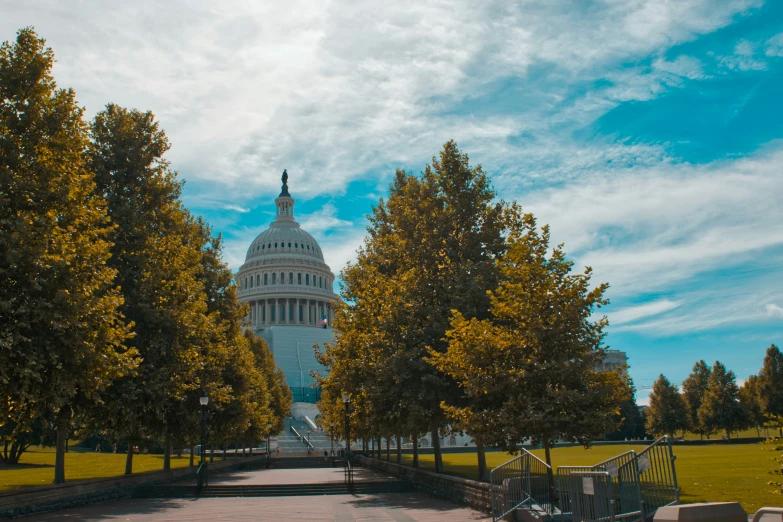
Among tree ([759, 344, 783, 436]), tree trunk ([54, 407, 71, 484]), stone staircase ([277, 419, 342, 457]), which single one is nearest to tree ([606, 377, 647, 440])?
tree ([759, 344, 783, 436])

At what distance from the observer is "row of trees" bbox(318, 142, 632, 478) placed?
18547mm

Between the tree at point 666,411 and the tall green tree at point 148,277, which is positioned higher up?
the tall green tree at point 148,277

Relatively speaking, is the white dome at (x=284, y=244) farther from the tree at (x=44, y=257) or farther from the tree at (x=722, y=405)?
the tree at (x=44, y=257)

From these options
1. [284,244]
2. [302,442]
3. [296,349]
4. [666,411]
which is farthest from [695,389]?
[284,244]

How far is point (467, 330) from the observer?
20000 millimetres

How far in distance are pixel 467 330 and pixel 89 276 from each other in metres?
10.6

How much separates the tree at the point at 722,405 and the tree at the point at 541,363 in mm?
71923

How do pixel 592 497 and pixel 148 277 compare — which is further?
pixel 148 277

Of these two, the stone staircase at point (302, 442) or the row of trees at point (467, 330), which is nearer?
the row of trees at point (467, 330)

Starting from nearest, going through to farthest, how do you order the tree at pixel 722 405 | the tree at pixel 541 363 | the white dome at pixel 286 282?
the tree at pixel 541 363, the tree at pixel 722 405, the white dome at pixel 286 282

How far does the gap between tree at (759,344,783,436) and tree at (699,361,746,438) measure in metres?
2.90

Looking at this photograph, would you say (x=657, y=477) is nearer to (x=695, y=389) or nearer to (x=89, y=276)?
(x=89, y=276)

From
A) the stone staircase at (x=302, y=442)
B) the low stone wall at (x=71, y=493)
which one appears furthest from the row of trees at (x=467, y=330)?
the stone staircase at (x=302, y=442)

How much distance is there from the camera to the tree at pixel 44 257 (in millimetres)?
16484
